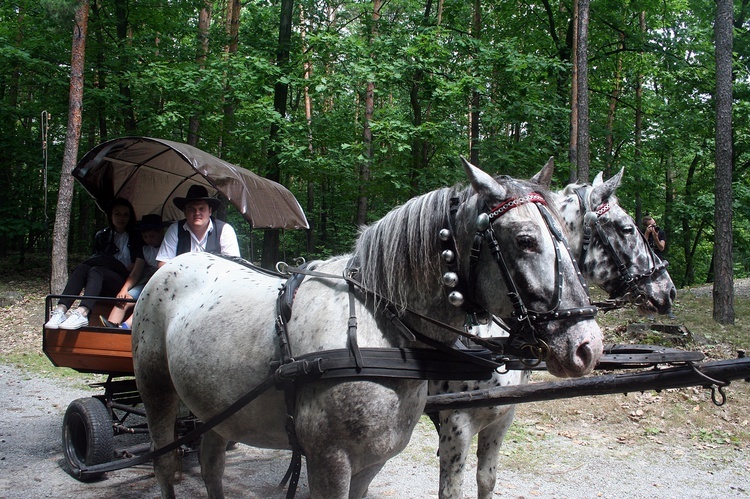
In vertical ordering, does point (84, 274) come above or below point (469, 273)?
below

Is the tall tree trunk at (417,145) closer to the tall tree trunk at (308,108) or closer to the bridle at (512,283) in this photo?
the tall tree trunk at (308,108)

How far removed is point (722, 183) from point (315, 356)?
9533mm

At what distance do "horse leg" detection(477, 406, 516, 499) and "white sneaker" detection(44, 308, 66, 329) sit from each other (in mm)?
3408

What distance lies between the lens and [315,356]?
2344mm

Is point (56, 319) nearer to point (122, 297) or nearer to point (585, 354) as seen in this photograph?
point (122, 297)

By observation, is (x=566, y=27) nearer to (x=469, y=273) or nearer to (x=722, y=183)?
(x=722, y=183)

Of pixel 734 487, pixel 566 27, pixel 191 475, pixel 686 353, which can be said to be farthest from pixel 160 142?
pixel 566 27

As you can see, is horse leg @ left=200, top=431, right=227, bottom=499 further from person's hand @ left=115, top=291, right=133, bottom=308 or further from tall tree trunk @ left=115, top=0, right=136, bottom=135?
tall tree trunk @ left=115, top=0, right=136, bottom=135

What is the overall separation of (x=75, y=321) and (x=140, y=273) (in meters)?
0.79

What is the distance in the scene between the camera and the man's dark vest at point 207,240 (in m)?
4.60

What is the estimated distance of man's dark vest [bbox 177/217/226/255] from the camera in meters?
4.60

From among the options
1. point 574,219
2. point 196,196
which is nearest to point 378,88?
point 196,196

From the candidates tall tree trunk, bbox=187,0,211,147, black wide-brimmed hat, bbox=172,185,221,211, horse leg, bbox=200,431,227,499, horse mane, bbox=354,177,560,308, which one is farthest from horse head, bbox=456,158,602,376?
tall tree trunk, bbox=187,0,211,147

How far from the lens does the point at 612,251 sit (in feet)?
13.3
